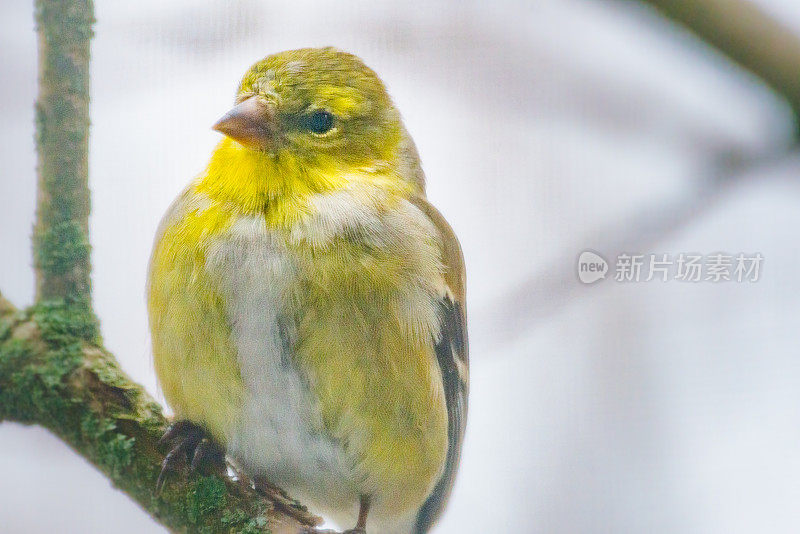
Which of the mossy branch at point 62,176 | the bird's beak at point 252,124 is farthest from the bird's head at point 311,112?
the mossy branch at point 62,176

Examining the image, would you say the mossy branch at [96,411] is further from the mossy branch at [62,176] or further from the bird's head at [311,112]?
the bird's head at [311,112]

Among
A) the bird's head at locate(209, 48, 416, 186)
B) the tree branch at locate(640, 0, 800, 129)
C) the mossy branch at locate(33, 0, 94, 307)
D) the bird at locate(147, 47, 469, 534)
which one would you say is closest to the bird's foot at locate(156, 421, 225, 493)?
the bird at locate(147, 47, 469, 534)

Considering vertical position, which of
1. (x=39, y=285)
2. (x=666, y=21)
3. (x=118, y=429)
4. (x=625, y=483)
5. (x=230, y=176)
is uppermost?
(x=666, y=21)

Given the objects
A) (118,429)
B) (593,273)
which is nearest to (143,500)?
(118,429)

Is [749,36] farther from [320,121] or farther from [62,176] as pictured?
[62,176]

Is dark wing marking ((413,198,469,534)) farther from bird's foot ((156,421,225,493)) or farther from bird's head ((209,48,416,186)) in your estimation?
bird's foot ((156,421,225,493))

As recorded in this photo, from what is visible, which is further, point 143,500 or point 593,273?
point 593,273

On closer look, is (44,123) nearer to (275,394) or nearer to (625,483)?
(275,394)
